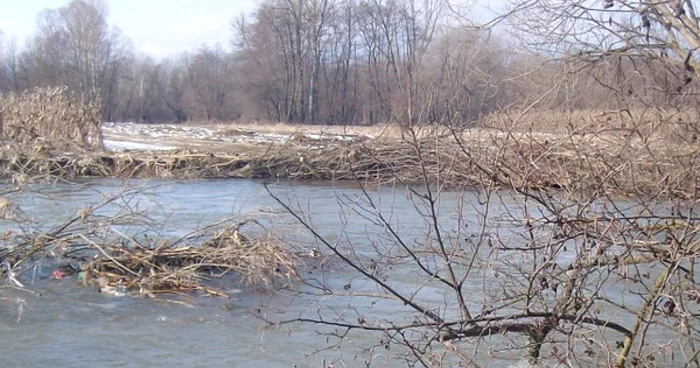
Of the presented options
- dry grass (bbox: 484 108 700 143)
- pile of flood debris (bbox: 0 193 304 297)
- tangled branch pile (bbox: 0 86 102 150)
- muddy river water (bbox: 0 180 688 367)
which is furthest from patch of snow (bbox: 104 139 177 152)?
dry grass (bbox: 484 108 700 143)

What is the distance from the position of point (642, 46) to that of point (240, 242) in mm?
4582

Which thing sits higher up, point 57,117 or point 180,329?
point 57,117

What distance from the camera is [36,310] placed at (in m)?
7.89

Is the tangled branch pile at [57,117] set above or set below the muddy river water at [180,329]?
above

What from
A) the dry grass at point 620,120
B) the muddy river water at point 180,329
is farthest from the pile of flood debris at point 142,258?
the dry grass at point 620,120

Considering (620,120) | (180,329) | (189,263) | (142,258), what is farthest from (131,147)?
(620,120)

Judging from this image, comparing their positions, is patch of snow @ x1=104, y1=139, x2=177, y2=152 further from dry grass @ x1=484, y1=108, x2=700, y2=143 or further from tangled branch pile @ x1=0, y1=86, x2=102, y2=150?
dry grass @ x1=484, y1=108, x2=700, y2=143

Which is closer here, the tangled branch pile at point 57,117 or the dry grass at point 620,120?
the dry grass at point 620,120

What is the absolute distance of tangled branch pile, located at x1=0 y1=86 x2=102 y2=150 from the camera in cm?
2067

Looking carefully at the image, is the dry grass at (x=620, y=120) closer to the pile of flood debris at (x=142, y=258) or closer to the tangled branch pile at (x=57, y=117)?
the pile of flood debris at (x=142, y=258)

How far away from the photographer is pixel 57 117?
21.5 metres

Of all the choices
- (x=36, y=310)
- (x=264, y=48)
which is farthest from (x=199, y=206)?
(x=264, y=48)

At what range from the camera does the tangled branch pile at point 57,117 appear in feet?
67.8

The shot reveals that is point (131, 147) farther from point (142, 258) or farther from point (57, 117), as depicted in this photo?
point (142, 258)
